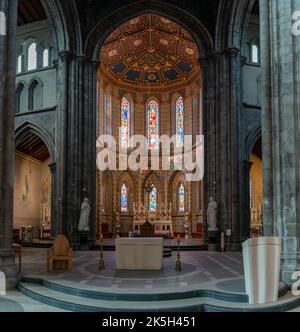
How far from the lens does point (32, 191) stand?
35844 millimetres

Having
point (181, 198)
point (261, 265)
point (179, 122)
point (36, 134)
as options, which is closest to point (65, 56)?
point (36, 134)

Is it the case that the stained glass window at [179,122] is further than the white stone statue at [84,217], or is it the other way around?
the stained glass window at [179,122]

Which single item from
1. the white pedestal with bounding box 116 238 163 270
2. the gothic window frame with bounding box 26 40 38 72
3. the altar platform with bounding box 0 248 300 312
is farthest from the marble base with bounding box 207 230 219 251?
the gothic window frame with bounding box 26 40 38 72

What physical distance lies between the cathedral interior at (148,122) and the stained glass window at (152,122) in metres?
0.12

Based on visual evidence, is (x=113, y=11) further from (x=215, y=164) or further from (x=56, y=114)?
(x=215, y=164)

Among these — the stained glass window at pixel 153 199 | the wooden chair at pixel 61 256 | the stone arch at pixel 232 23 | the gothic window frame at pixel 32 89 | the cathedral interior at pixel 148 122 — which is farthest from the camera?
the stained glass window at pixel 153 199

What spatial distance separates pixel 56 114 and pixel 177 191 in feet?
49.3

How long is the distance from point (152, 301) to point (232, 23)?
741 inches

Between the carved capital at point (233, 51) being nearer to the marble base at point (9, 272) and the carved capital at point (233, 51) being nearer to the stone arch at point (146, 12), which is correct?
the stone arch at point (146, 12)

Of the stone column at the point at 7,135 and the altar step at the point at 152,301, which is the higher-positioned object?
the stone column at the point at 7,135

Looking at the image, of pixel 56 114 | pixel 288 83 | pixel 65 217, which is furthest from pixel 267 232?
pixel 56 114

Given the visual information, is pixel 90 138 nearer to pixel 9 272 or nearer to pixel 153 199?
pixel 153 199

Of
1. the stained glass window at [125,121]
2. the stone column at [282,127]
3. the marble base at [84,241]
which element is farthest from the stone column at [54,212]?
the stone column at [282,127]

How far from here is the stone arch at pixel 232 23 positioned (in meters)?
24.6
